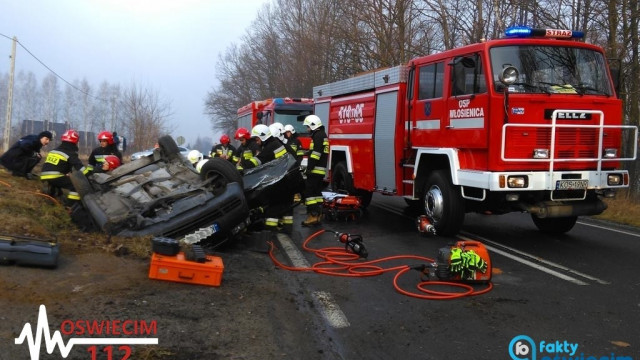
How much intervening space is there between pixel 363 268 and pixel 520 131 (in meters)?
2.68

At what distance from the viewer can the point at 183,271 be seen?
4.89m

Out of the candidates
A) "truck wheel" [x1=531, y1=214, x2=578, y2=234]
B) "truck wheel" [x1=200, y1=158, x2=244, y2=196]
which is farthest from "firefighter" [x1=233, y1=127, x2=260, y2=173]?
"truck wheel" [x1=531, y1=214, x2=578, y2=234]

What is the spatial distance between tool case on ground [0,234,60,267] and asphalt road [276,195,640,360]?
228 cm

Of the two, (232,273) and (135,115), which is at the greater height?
(135,115)

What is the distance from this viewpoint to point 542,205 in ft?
22.9

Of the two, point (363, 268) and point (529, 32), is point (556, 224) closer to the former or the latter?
point (529, 32)

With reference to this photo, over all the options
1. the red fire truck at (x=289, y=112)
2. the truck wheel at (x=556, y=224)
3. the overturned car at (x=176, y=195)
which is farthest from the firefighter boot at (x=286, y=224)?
the red fire truck at (x=289, y=112)

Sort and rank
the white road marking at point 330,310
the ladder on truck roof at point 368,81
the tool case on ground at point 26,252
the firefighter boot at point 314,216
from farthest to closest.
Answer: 1. the firefighter boot at point 314,216
2. the ladder on truck roof at point 368,81
3. the tool case on ground at point 26,252
4. the white road marking at point 330,310

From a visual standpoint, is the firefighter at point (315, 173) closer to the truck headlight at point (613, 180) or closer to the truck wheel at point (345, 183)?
the truck wheel at point (345, 183)

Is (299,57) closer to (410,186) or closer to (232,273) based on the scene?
(410,186)

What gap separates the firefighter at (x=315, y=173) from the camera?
363 inches

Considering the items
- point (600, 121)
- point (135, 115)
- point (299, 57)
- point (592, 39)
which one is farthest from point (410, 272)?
point (135, 115)

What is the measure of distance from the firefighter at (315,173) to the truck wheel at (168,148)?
2.26 metres

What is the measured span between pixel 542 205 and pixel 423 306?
9.97ft
